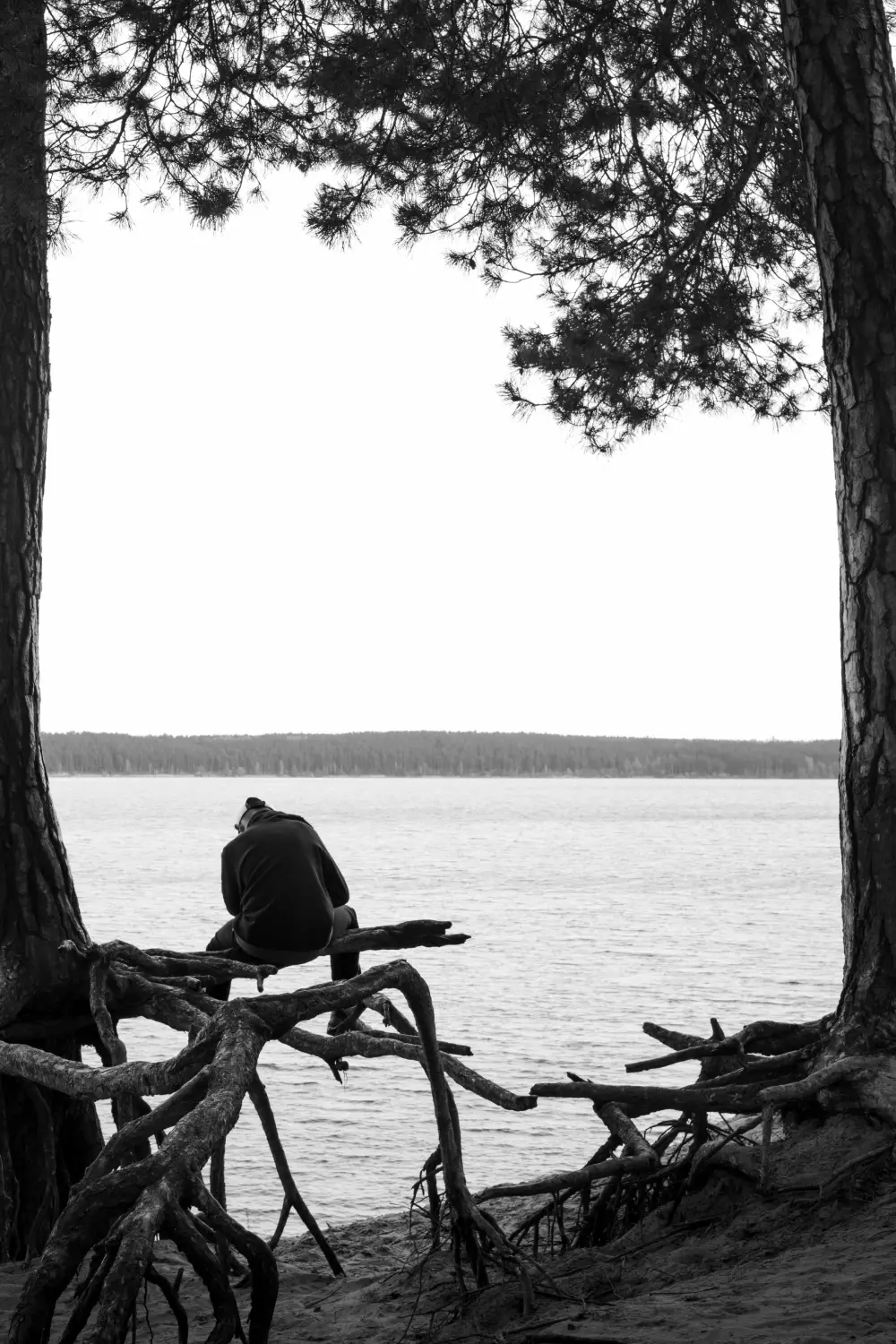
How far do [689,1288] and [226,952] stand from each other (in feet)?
10.2

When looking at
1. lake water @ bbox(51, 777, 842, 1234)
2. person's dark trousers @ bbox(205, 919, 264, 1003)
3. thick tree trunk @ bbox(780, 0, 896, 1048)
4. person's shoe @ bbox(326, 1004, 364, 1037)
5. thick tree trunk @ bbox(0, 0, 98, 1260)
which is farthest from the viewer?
lake water @ bbox(51, 777, 842, 1234)

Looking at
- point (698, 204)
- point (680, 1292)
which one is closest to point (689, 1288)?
point (680, 1292)

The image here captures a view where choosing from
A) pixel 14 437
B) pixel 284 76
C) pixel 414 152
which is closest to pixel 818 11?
pixel 414 152

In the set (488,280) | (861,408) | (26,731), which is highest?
(488,280)

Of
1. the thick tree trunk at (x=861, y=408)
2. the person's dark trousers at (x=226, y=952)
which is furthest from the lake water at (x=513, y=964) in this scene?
the thick tree trunk at (x=861, y=408)

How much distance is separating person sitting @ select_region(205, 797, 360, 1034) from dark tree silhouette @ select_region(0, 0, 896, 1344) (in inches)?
16.5

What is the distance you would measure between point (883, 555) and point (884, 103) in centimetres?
180

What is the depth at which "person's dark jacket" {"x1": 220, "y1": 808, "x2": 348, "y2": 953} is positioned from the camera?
5.86m

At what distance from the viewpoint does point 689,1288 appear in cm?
377

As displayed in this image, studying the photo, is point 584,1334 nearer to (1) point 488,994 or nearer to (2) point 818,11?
(2) point 818,11

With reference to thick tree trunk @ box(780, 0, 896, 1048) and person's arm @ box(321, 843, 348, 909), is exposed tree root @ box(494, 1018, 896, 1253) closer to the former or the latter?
thick tree trunk @ box(780, 0, 896, 1048)

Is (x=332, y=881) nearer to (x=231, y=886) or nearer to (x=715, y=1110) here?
(x=231, y=886)

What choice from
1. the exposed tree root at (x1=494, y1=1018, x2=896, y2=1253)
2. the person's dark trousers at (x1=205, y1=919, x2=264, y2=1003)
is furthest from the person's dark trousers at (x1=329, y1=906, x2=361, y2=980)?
the exposed tree root at (x1=494, y1=1018, x2=896, y2=1253)

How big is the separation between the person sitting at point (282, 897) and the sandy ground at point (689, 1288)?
133cm
